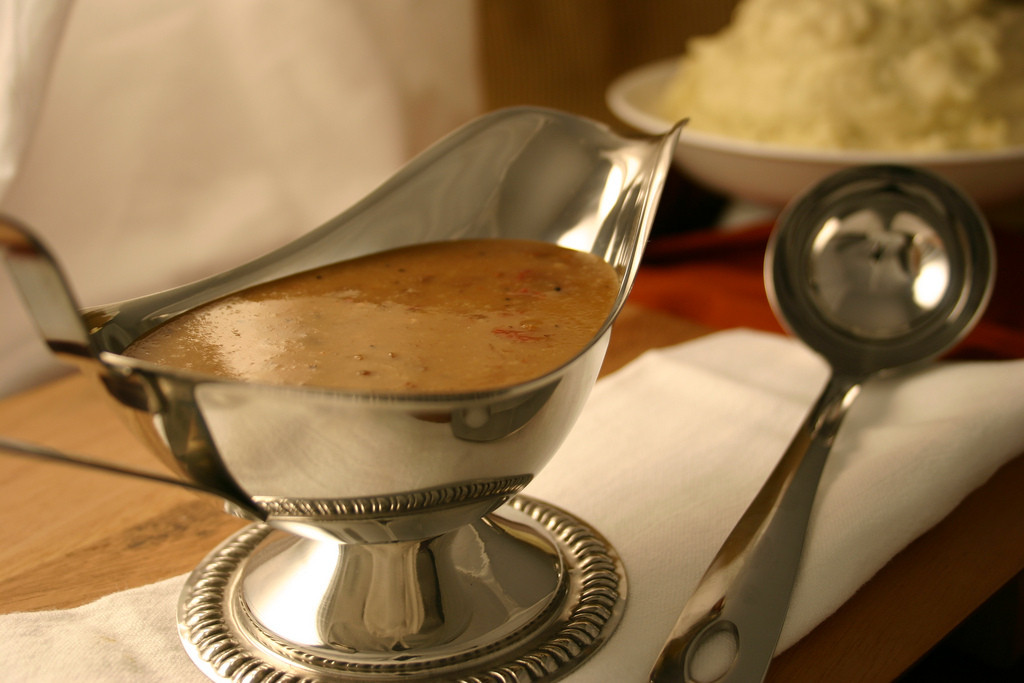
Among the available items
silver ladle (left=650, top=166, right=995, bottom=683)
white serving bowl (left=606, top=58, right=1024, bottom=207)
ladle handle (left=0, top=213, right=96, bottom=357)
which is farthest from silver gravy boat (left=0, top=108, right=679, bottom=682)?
white serving bowl (left=606, top=58, right=1024, bottom=207)

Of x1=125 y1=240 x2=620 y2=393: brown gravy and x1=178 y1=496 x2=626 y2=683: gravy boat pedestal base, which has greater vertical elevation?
x1=125 y1=240 x2=620 y2=393: brown gravy

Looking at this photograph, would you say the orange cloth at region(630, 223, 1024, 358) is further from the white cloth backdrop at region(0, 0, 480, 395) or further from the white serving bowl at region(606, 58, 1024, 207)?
the white cloth backdrop at region(0, 0, 480, 395)

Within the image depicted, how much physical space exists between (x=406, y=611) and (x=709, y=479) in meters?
0.26

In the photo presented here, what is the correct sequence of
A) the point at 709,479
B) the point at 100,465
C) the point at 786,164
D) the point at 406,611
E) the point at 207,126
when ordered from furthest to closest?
1. the point at 207,126
2. the point at 786,164
3. the point at 709,479
4. the point at 406,611
5. the point at 100,465

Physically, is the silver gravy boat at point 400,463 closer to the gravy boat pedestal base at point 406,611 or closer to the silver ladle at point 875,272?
the gravy boat pedestal base at point 406,611

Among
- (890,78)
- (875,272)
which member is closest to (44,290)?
(875,272)

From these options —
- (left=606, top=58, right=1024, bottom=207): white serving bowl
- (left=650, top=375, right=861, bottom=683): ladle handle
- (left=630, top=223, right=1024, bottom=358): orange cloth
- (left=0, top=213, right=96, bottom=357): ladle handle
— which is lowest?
(left=630, top=223, right=1024, bottom=358): orange cloth

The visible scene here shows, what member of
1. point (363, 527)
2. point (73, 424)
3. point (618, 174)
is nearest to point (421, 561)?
point (363, 527)

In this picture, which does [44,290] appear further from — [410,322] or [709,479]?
[709,479]

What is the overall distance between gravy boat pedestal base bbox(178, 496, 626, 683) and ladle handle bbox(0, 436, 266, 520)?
0.08 metres

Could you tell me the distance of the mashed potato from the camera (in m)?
1.08

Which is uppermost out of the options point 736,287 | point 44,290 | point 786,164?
point 44,290

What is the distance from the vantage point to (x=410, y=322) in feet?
1.83

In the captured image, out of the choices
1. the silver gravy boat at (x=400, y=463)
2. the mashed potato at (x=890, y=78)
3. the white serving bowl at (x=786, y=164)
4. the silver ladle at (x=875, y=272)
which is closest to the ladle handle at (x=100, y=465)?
the silver gravy boat at (x=400, y=463)
